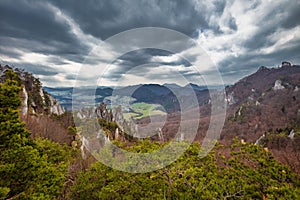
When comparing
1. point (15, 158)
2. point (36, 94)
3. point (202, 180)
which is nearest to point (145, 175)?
point (202, 180)

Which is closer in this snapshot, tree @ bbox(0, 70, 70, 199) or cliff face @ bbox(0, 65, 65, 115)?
tree @ bbox(0, 70, 70, 199)

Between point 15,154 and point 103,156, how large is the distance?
164 inches

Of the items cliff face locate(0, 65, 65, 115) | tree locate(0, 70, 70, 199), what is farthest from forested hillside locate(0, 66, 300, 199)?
cliff face locate(0, 65, 65, 115)

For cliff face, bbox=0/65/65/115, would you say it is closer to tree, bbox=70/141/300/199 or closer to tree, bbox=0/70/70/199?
tree, bbox=70/141/300/199

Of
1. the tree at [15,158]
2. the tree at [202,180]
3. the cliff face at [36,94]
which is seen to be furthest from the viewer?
the cliff face at [36,94]

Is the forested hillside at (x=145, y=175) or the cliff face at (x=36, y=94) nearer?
the forested hillside at (x=145, y=175)

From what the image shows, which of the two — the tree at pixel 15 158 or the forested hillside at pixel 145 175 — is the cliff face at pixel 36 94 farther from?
the tree at pixel 15 158

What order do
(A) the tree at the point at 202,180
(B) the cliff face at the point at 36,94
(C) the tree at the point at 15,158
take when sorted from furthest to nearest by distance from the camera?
(B) the cliff face at the point at 36,94 < (A) the tree at the point at 202,180 < (C) the tree at the point at 15,158

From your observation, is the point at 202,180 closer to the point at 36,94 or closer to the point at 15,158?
the point at 15,158

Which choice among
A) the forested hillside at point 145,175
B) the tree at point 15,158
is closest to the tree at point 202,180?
the forested hillside at point 145,175

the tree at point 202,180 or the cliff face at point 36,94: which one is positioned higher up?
the cliff face at point 36,94

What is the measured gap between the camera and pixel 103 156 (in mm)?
9320

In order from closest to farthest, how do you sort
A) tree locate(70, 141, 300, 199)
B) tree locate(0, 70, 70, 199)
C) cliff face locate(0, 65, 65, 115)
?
tree locate(0, 70, 70, 199) → tree locate(70, 141, 300, 199) → cliff face locate(0, 65, 65, 115)

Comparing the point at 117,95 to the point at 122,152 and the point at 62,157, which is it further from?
the point at 62,157
